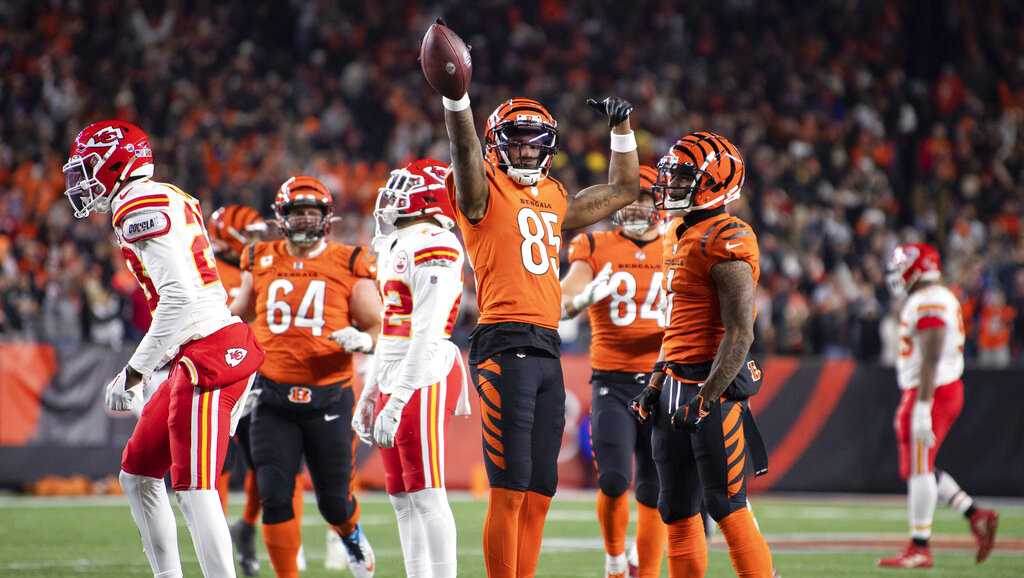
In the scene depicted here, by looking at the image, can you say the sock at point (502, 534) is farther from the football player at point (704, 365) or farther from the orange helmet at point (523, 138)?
the orange helmet at point (523, 138)

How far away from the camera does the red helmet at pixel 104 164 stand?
6.13 meters

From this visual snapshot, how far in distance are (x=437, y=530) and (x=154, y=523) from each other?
1.26 metres

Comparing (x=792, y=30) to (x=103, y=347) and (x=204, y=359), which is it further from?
(x=204, y=359)

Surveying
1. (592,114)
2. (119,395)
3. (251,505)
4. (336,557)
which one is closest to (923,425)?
(336,557)

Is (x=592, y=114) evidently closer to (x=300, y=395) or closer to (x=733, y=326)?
(x=300, y=395)

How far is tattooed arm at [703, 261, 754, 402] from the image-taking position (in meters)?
5.70

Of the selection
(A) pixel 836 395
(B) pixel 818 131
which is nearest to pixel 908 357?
(A) pixel 836 395

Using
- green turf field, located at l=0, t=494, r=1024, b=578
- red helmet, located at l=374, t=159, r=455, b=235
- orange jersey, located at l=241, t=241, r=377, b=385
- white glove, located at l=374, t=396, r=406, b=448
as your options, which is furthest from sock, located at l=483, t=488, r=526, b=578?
green turf field, located at l=0, t=494, r=1024, b=578

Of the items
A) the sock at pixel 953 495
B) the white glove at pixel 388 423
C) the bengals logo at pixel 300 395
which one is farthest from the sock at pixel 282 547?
the sock at pixel 953 495

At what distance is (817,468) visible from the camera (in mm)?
15016

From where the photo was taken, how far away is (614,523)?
7.73 meters

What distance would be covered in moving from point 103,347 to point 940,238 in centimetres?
1232

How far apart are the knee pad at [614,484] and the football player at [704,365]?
63.5 inches

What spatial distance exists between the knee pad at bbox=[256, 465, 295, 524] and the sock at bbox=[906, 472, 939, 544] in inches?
175
